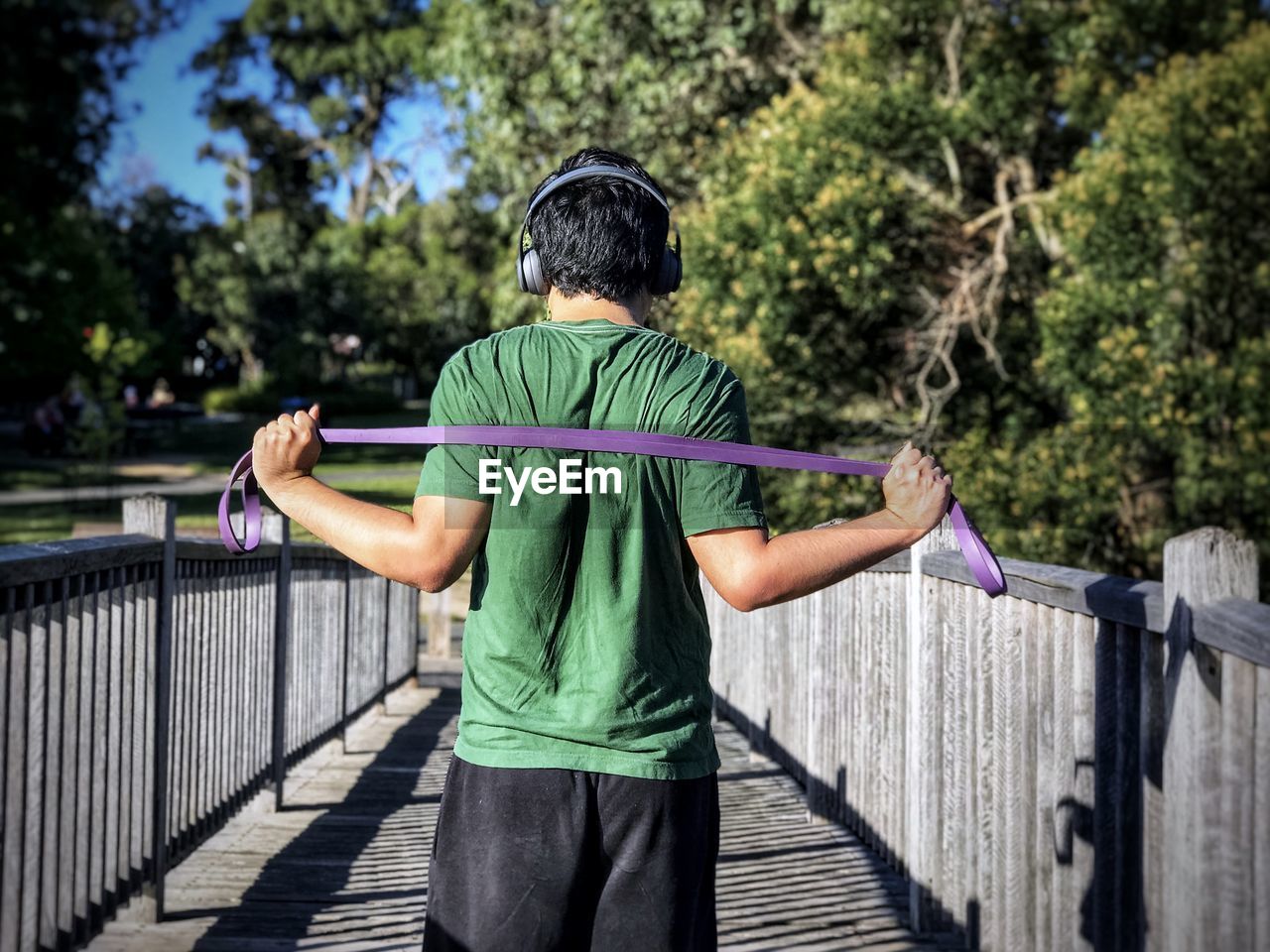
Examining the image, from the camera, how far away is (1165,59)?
14.1 m

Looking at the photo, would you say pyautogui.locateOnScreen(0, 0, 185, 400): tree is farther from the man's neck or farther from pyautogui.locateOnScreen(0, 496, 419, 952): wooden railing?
the man's neck

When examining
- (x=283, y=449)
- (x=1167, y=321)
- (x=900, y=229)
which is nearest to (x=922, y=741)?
(x=283, y=449)

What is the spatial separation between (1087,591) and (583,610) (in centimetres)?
159

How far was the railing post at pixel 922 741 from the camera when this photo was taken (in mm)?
4621

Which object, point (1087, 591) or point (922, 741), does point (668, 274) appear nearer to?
point (1087, 591)

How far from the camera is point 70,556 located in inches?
138

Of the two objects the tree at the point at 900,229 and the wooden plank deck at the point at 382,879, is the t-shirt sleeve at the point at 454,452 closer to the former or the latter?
the wooden plank deck at the point at 382,879

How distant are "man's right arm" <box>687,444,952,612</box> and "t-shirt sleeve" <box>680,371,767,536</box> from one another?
2 centimetres

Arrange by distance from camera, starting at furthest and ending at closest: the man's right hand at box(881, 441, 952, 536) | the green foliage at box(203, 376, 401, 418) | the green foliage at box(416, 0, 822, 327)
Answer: the green foliage at box(203, 376, 401, 418)
the green foliage at box(416, 0, 822, 327)
the man's right hand at box(881, 441, 952, 536)

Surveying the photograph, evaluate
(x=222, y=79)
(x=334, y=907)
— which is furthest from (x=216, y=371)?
(x=334, y=907)

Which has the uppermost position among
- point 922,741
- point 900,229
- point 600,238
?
point 900,229

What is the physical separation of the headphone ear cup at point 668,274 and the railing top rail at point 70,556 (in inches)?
65.3

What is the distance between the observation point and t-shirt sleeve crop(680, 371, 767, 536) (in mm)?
2041

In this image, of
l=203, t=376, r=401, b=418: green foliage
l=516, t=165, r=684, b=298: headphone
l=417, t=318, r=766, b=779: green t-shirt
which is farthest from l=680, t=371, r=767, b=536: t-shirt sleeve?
l=203, t=376, r=401, b=418: green foliage
